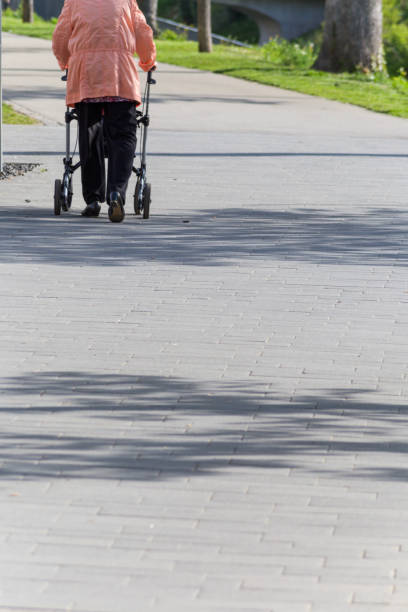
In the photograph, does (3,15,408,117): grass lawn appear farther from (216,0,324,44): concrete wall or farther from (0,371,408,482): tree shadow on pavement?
(216,0,324,44): concrete wall

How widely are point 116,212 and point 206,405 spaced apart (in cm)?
462

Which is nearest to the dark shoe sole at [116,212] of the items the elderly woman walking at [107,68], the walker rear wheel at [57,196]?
the elderly woman walking at [107,68]

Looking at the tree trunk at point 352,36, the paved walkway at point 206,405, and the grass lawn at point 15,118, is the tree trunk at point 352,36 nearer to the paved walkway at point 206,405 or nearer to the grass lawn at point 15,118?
the grass lawn at point 15,118

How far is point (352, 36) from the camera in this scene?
29.3 meters

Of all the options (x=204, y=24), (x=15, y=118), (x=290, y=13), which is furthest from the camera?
(x=290, y=13)

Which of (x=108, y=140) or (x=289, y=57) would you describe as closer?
(x=108, y=140)

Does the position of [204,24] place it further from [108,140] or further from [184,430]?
[184,430]

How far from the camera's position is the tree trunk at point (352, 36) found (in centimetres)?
2905

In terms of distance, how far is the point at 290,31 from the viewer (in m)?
70.0

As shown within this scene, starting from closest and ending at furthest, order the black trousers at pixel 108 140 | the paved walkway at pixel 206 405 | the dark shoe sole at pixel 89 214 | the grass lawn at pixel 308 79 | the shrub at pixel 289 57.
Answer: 1. the paved walkway at pixel 206 405
2. the black trousers at pixel 108 140
3. the dark shoe sole at pixel 89 214
4. the grass lawn at pixel 308 79
5. the shrub at pixel 289 57

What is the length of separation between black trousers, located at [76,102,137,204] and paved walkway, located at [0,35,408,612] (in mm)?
416

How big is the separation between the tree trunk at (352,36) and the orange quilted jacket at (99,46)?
792 inches

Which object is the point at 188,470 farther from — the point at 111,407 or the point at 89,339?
the point at 89,339

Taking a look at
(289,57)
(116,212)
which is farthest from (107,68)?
(289,57)
